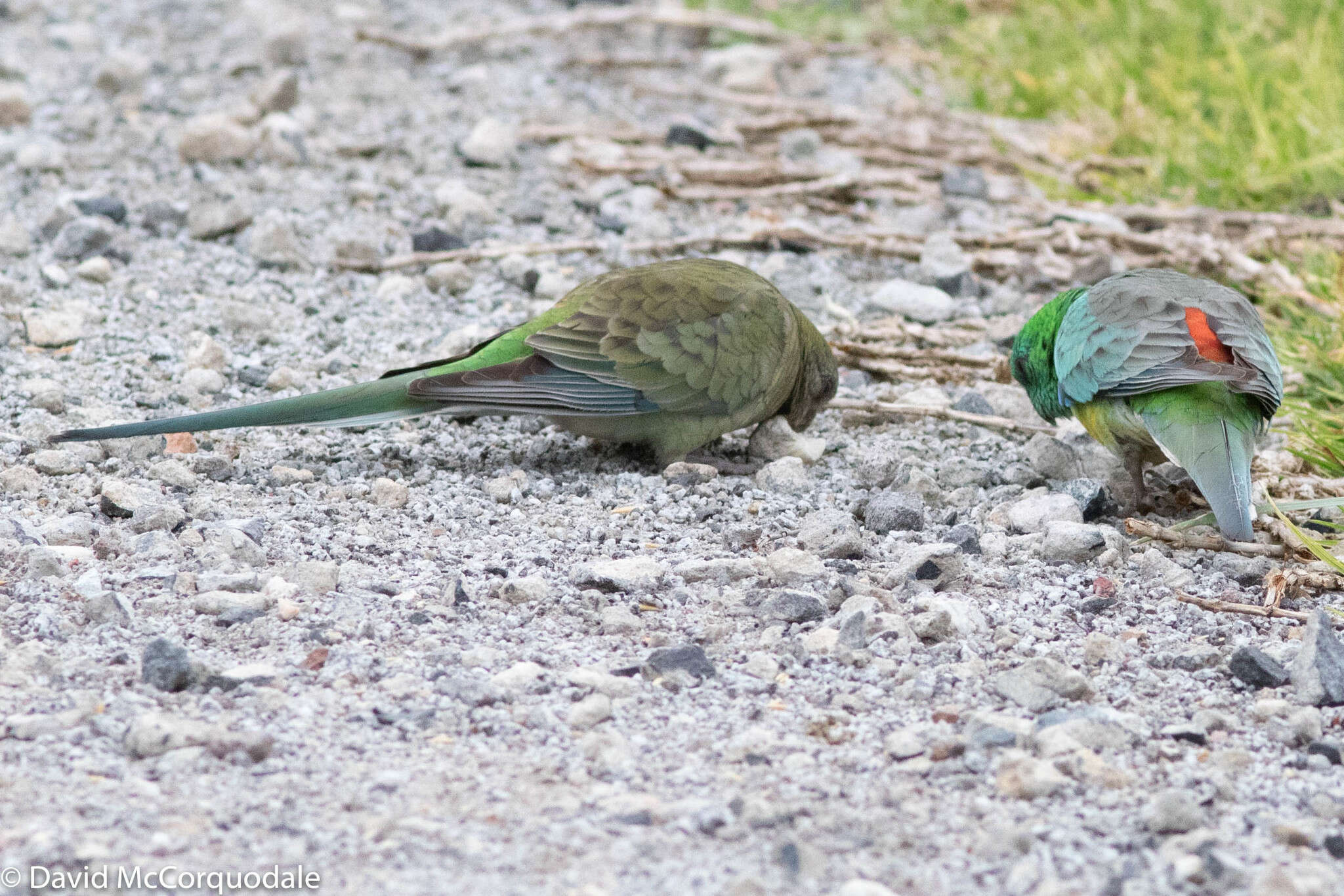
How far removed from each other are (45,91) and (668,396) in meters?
4.08

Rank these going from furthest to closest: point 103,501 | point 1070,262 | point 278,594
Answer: point 1070,262 < point 103,501 < point 278,594

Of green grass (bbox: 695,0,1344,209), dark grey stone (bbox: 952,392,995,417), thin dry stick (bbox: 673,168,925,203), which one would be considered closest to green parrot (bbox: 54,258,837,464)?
dark grey stone (bbox: 952,392,995,417)

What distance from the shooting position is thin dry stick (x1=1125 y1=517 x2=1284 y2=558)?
304cm

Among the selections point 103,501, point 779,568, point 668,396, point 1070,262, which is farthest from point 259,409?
point 1070,262

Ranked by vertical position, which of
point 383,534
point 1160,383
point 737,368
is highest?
point 1160,383

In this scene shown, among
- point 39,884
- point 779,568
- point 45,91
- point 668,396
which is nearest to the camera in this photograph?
point 39,884

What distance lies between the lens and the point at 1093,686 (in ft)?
7.98

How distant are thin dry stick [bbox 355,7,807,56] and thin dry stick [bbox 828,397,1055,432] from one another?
138 inches

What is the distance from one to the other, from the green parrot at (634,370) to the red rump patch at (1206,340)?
1018 mm

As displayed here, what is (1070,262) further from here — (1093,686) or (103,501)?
(103,501)

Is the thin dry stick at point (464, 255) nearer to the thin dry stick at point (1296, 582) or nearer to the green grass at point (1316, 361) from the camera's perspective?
the green grass at point (1316, 361)

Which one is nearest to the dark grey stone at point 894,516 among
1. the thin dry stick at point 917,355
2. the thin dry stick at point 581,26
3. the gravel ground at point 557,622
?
the gravel ground at point 557,622

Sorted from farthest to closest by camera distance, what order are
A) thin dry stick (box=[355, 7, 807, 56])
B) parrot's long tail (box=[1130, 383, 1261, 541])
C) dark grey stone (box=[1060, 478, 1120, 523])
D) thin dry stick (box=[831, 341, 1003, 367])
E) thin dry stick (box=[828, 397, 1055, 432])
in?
thin dry stick (box=[355, 7, 807, 56]), thin dry stick (box=[831, 341, 1003, 367]), thin dry stick (box=[828, 397, 1055, 432]), dark grey stone (box=[1060, 478, 1120, 523]), parrot's long tail (box=[1130, 383, 1261, 541])

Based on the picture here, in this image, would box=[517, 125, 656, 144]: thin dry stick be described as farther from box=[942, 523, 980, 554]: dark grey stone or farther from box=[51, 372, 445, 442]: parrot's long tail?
box=[942, 523, 980, 554]: dark grey stone
